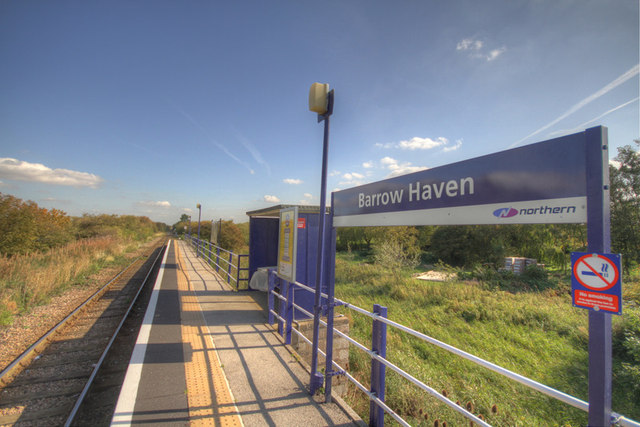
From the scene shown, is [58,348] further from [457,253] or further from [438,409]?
[457,253]

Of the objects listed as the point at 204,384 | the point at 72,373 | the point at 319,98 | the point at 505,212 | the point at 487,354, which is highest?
the point at 319,98

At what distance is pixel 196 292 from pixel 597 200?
28.3 ft

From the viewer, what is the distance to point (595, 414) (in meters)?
1.35

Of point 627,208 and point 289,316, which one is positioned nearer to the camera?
point 289,316

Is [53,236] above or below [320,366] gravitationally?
above

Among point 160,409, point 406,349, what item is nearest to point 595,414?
point 160,409

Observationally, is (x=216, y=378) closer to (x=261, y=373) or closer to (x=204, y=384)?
(x=204, y=384)

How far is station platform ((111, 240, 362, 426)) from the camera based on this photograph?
116 inches

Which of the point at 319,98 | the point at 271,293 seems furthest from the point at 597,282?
the point at 271,293

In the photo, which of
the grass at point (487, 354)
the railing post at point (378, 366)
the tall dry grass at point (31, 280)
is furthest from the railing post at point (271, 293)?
the tall dry grass at point (31, 280)

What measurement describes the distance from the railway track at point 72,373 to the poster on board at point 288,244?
2.62 metres

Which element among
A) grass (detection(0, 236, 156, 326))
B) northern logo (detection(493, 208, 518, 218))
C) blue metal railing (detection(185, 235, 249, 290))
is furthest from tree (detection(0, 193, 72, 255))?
northern logo (detection(493, 208, 518, 218))

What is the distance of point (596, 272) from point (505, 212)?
0.53 m

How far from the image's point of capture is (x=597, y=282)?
1.31 metres
